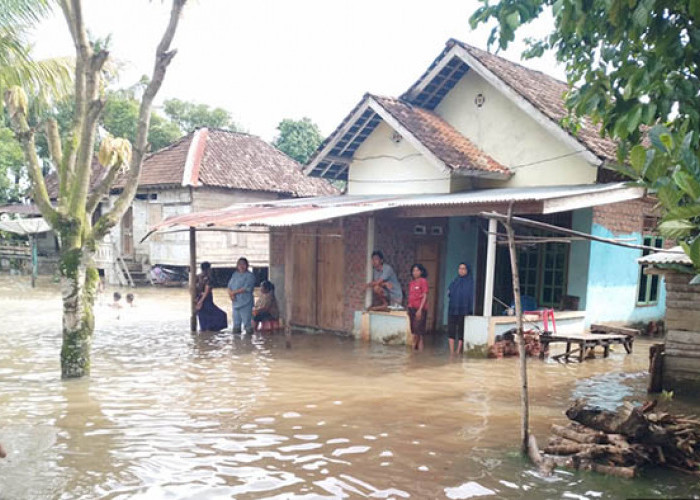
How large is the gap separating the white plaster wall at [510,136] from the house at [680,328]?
417 cm

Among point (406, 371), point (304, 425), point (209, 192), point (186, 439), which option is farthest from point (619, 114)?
point (209, 192)

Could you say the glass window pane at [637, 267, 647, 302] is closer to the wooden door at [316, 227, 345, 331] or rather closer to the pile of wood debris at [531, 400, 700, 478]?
the wooden door at [316, 227, 345, 331]

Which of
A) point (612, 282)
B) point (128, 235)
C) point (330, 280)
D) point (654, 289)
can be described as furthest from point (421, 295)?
point (128, 235)

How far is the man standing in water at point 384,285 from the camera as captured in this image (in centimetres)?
1143

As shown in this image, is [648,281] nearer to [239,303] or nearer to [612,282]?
[612,282]

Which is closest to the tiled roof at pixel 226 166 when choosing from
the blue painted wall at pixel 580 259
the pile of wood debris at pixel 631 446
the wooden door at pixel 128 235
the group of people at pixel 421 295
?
the wooden door at pixel 128 235

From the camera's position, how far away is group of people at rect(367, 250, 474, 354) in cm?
1035

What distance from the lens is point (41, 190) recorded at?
7941 mm

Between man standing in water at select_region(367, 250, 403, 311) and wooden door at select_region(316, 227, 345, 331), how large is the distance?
1.00m

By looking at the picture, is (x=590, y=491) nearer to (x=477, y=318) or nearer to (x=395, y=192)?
(x=477, y=318)

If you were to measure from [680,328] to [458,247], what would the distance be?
18.6 feet

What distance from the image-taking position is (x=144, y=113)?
26.2ft

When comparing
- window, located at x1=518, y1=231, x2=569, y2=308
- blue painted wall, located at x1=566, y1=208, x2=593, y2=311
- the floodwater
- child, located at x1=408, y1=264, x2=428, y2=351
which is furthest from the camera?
window, located at x1=518, y1=231, x2=569, y2=308

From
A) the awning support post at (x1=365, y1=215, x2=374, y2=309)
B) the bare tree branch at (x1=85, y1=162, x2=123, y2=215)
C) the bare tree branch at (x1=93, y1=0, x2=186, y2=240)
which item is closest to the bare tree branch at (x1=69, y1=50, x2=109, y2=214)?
the bare tree branch at (x1=85, y1=162, x2=123, y2=215)
